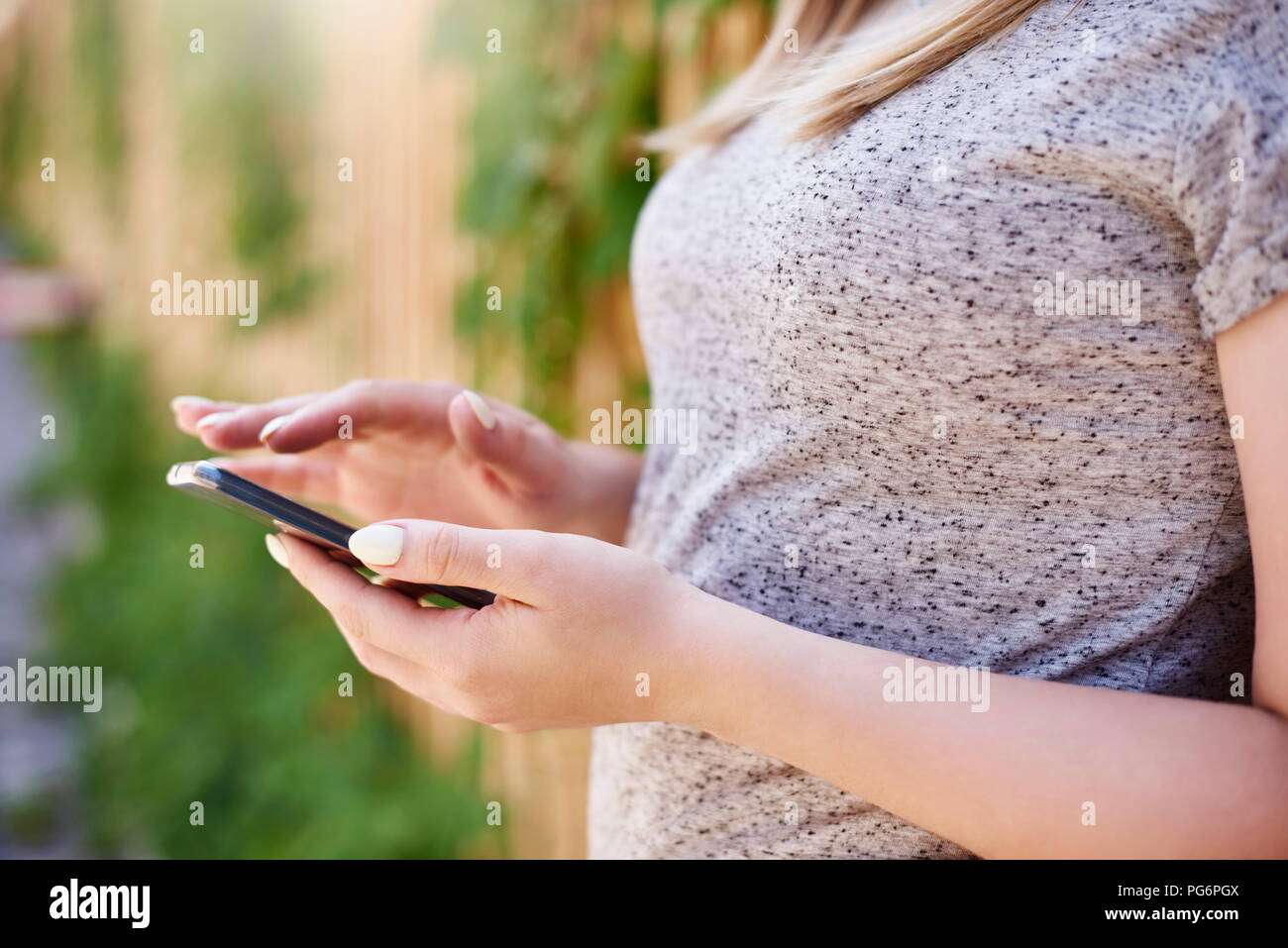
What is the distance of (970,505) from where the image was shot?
0.79m

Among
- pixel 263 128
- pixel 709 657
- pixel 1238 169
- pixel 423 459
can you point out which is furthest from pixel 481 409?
pixel 263 128

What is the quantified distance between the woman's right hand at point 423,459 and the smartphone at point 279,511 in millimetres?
225

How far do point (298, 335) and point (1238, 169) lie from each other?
3583mm

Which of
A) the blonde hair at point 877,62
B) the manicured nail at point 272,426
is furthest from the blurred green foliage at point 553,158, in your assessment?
the manicured nail at point 272,426

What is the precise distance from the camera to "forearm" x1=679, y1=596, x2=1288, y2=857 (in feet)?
2.19

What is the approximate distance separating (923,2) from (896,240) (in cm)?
34

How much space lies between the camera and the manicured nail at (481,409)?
3.45 feet

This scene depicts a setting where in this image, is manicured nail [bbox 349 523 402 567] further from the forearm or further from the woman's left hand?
the forearm

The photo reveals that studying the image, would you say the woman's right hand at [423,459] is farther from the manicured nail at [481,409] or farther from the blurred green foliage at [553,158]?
the blurred green foliage at [553,158]

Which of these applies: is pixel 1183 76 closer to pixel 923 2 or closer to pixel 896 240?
pixel 896 240

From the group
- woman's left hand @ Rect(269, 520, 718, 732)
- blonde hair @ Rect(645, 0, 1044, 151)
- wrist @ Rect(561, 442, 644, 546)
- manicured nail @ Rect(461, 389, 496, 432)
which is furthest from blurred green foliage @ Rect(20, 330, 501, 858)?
blonde hair @ Rect(645, 0, 1044, 151)

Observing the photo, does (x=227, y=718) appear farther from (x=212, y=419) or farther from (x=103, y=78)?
(x=103, y=78)
